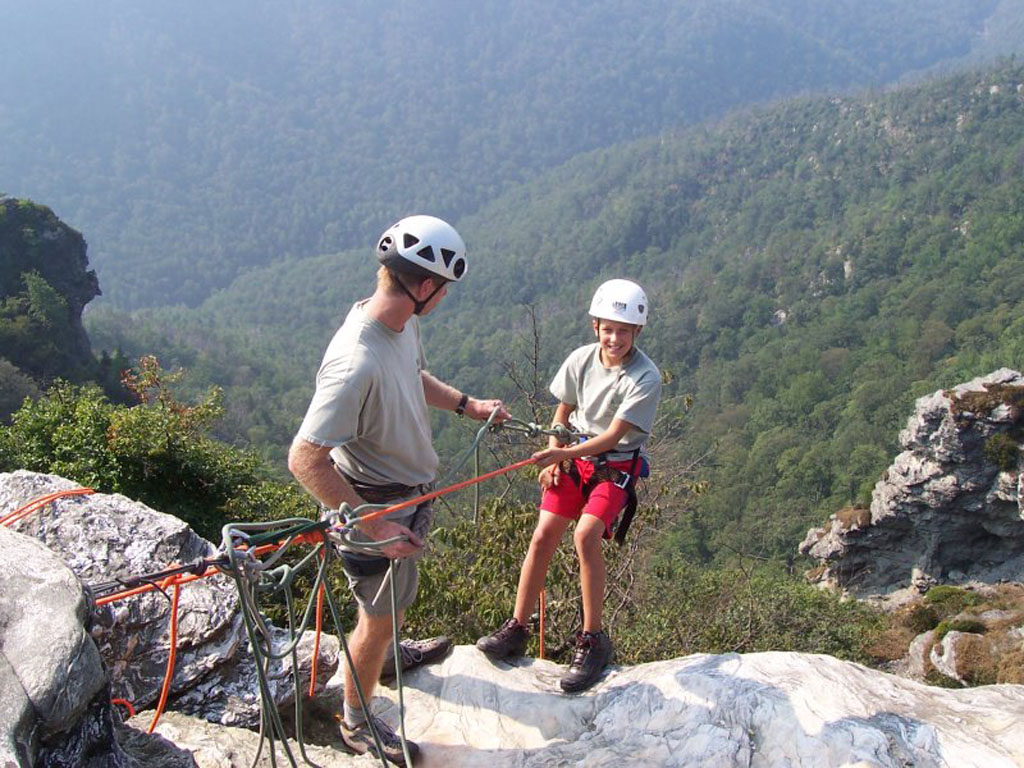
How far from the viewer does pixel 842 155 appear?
131m

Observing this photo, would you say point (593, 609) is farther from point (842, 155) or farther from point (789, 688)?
point (842, 155)

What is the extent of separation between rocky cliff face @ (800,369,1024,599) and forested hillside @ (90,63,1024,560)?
7174mm

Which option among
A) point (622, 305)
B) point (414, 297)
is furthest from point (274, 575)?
point (622, 305)

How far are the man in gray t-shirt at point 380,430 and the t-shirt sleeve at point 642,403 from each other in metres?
1.18

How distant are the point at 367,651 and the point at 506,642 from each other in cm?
131

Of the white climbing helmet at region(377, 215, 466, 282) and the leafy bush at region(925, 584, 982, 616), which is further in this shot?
the leafy bush at region(925, 584, 982, 616)

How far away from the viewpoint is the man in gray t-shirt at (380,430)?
12.3 ft

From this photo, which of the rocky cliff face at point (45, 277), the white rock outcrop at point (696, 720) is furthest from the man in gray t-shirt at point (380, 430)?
the rocky cliff face at point (45, 277)

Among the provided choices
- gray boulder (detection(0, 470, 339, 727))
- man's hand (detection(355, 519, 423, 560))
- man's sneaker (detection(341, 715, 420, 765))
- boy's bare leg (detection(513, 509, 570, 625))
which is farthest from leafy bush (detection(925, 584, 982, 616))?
man's hand (detection(355, 519, 423, 560))

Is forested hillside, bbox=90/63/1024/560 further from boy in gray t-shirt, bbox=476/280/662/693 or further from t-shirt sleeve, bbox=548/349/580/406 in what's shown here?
boy in gray t-shirt, bbox=476/280/662/693

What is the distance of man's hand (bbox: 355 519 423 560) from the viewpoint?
154 inches

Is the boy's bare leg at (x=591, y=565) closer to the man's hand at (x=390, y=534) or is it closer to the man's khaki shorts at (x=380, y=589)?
the man's khaki shorts at (x=380, y=589)

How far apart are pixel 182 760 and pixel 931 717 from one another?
12.5ft

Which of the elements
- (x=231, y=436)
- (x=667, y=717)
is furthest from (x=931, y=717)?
(x=231, y=436)
